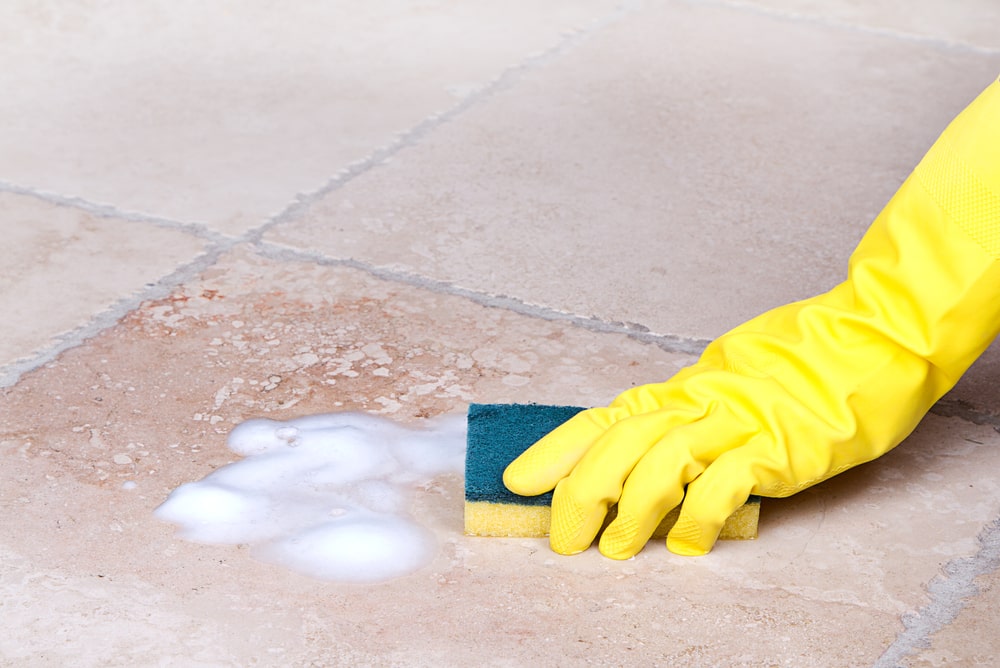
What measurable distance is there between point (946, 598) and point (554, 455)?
455mm

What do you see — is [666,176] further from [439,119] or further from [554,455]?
[554,455]

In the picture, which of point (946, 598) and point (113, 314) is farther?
point (113, 314)

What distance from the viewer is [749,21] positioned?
11.0 ft

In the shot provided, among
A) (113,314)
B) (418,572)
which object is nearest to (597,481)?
(418,572)

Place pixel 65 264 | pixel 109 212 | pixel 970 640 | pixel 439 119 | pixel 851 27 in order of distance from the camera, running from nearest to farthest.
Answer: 1. pixel 970 640
2. pixel 65 264
3. pixel 109 212
4. pixel 439 119
5. pixel 851 27

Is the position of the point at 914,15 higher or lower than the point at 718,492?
higher

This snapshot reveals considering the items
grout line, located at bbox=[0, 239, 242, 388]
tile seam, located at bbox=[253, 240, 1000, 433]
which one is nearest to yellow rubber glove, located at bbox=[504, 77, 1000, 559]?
tile seam, located at bbox=[253, 240, 1000, 433]

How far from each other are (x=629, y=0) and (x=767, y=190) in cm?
130

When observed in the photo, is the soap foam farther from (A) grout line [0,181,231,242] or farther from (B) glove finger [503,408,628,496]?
(A) grout line [0,181,231,242]

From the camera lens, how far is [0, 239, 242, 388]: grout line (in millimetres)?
1736

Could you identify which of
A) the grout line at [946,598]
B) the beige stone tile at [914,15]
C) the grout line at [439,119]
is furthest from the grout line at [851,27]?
the grout line at [946,598]

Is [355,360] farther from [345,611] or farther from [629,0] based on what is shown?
[629,0]

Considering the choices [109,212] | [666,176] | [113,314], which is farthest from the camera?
[666,176]

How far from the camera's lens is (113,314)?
1.88 meters
